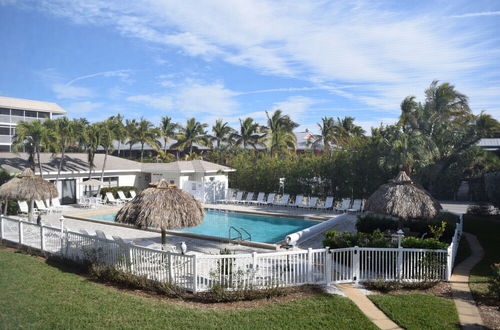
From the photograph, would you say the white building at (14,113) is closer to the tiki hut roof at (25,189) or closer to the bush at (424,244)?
the tiki hut roof at (25,189)

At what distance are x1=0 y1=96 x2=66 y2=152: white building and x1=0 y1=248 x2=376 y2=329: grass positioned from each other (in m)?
26.3

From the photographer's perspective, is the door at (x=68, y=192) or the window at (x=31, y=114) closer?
the door at (x=68, y=192)

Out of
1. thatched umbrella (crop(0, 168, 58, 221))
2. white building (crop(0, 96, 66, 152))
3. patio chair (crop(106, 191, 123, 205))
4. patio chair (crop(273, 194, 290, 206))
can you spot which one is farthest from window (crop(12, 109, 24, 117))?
patio chair (crop(273, 194, 290, 206))

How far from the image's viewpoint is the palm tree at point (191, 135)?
4412 centimetres

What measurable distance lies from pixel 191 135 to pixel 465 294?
38240 mm

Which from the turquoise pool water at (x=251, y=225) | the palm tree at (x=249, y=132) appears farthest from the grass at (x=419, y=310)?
Answer: the palm tree at (x=249, y=132)

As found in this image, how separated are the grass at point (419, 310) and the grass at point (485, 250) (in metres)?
1.06

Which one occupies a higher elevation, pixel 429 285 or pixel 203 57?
pixel 203 57

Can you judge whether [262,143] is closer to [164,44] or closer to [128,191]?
[128,191]

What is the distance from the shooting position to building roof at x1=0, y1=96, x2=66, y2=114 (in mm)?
36481

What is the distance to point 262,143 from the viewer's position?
3600cm

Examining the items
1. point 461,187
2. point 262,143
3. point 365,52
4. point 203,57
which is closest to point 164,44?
point 203,57

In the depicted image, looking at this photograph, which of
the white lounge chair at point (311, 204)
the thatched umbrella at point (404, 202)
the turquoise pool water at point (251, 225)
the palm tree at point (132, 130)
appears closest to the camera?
the thatched umbrella at point (404, 202)

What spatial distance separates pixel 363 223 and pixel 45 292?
36.2 ft
